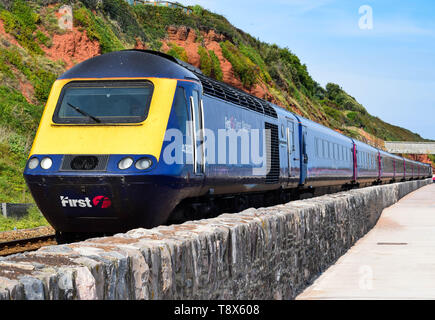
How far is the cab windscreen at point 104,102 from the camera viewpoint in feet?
31.8

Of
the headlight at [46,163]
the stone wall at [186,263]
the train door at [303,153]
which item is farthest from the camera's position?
the train door at [303,153]

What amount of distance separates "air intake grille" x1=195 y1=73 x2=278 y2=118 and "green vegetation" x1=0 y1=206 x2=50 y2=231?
7.01 metres

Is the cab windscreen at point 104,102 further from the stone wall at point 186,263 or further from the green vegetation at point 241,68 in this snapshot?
the green vegetation at point 241,68

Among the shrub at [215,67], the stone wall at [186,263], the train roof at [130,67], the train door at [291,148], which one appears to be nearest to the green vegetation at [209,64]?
the shrub at [215,67]

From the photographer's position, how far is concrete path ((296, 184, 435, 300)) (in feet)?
25.9

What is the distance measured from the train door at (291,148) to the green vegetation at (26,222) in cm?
698

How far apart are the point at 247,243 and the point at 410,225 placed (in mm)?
14334

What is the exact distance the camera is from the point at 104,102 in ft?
32.6

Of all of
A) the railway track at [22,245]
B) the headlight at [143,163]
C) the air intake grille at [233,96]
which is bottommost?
the railway track at [22,245]

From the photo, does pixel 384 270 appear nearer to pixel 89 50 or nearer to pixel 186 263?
pixel 186 263

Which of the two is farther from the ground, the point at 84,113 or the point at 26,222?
the point at 84,113

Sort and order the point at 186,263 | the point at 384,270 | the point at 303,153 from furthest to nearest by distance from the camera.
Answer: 1. the point at 303,153
2. the point at 384,270
3. the point at 186,263

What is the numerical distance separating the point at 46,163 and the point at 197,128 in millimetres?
2485

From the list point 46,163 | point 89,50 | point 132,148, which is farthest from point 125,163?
point 89,50
